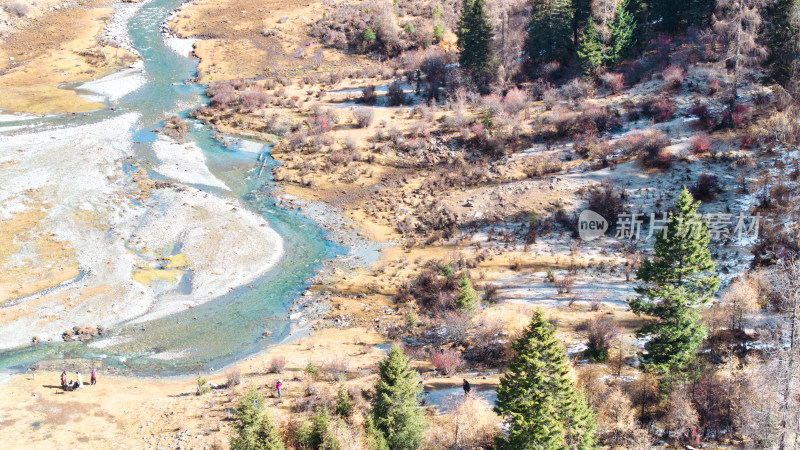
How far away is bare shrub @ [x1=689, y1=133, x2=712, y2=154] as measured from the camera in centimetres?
4703

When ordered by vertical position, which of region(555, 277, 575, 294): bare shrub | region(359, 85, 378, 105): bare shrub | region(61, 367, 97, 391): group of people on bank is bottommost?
region(61, 367, 97, 391): group of people on bank

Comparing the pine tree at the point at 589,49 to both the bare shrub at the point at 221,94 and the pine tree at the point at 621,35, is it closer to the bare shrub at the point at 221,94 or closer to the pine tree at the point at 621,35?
the pine tree at the point at 621,35

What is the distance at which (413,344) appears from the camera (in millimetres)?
36250

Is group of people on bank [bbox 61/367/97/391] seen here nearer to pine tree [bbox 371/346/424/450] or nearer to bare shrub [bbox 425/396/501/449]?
pine tree [bbox 371/346/424/450]

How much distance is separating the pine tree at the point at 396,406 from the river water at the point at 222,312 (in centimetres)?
1318

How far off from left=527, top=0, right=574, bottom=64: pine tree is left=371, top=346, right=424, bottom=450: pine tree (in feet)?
145

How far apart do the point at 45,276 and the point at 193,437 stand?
19.7 metres

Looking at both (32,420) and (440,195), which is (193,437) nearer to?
(32,420)

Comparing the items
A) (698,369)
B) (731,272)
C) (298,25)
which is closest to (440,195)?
(731,272)

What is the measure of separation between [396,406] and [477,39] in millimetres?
44560

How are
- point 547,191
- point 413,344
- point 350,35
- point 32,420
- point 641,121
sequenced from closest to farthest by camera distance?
point 32,420, point 413,344, point 547,191, point 641,121, point 350,35

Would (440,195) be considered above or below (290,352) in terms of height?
above

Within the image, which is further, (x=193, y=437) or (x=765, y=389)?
(x=193, y=437)

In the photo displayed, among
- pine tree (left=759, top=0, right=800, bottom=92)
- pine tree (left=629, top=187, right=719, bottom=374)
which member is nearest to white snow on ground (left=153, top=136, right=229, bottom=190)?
pine tree (left=629, top=187, right=719, bottom=374)
